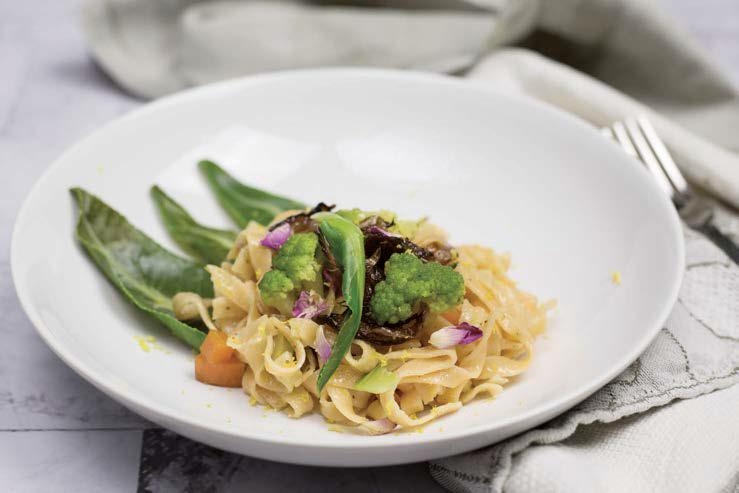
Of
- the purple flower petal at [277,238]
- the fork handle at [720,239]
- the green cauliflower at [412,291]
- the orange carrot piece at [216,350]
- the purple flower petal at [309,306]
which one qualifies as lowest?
the fork handle at [720,239]

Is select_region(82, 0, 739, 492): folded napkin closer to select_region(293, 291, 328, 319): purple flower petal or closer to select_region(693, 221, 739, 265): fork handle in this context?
select_region(693, 221, 739, 265): fork handle

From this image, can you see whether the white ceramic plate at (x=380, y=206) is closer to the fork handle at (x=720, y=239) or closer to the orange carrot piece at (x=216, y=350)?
the orange carrot piece at (x=216, y=350)

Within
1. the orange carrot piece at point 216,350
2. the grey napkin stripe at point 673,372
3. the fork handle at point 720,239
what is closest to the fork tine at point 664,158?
the fork handle at point 720,239

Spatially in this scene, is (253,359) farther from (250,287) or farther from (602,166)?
(602,166)

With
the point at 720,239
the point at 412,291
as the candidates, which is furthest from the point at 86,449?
the point at 720,239

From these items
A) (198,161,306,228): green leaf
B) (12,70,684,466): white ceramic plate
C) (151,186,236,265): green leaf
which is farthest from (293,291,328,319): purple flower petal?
(198,161,306,228): green leaf

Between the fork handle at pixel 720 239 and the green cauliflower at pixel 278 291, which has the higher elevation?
the green cauliflower at pixel 278 291
